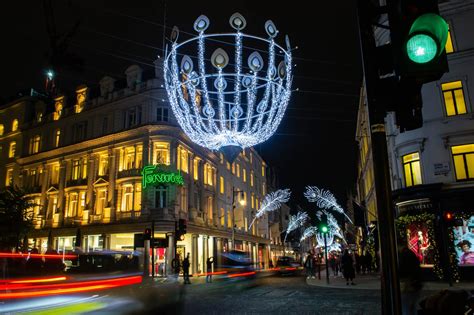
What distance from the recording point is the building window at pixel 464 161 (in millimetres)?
21078

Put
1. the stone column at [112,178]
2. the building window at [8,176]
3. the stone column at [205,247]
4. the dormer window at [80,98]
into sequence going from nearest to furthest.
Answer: the stone column at [112,178], the stone column at [205,247], the dormer window at [80,98], the building window at [8,176]

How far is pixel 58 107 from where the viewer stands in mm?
48500

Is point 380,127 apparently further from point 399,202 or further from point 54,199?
point 54,199

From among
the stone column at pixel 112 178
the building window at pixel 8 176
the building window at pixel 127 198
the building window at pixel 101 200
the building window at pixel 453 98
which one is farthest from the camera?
the building window at pixel 8 176

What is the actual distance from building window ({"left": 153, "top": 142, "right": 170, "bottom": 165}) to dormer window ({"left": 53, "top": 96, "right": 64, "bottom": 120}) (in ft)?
52.5

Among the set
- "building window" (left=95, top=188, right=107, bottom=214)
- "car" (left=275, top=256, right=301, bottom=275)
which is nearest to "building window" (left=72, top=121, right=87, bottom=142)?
"building window" (left=95, top=188, right=107, bottom=214)

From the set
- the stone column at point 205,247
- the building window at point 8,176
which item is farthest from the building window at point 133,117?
the building window at point 8,176

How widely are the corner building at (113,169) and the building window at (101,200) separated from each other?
10cm

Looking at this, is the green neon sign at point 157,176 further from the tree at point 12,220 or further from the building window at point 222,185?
the building window at point 222,185

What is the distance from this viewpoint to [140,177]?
128 feet

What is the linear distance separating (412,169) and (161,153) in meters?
24.2

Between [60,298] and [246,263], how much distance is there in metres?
22.1

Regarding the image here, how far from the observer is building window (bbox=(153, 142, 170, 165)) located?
39.1 meters

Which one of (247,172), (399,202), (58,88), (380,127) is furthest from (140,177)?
(380,127)
